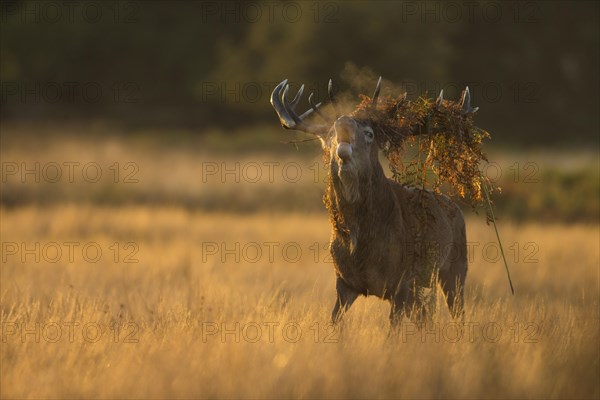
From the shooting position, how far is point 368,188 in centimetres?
780

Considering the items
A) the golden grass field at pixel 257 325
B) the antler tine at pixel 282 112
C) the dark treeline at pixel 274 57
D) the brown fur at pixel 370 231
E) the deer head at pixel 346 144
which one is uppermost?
the dark treeline at pixel 274 57

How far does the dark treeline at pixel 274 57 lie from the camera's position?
3812 centimetres

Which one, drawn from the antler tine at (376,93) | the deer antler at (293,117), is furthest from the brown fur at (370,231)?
the antler tine at (376,93)

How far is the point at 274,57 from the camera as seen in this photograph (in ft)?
128

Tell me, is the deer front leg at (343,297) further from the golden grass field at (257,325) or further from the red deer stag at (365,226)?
the golden grass field at (257,325)

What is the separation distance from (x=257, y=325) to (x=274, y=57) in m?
31.5

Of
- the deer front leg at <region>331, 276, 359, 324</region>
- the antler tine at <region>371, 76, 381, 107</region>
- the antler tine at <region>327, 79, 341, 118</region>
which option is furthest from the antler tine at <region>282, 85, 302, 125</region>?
the deer front leg at <region>331, 276, 359, 324</region>

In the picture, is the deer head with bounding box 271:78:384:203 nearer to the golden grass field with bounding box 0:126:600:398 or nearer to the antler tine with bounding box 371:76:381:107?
the antler tine with bounding box 371:76:381:107

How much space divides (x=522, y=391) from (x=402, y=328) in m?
1.63

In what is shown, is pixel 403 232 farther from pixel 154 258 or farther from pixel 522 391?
pixel 154 258

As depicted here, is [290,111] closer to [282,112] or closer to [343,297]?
[282,112]

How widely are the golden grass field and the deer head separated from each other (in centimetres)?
123

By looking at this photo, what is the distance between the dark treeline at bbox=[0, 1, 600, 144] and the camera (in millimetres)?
38125

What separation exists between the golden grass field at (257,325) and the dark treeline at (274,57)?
66.6 ft
